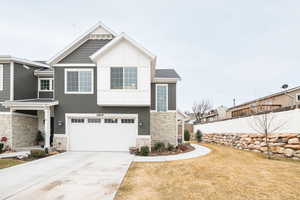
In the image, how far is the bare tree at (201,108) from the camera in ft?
157

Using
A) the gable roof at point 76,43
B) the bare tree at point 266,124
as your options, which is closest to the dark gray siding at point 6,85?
the gable roof at point 76,43

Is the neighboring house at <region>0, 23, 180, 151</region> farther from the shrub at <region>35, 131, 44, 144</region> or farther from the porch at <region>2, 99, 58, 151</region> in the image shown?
the shrub at <region>35, 131, 44, 144</region>

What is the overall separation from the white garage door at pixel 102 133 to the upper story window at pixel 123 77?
239 cm

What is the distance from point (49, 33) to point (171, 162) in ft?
80.7

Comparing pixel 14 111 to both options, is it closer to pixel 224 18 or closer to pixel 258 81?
pixel 224 18

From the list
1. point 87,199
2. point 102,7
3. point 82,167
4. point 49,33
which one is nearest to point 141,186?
point 87,199

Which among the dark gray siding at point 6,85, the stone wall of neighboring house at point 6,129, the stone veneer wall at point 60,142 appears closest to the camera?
the stone veneer wall at point 60,142

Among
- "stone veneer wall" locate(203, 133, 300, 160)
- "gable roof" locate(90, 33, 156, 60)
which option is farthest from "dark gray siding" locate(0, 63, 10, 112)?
"stone veneer wall" locate(203, 133, 300, 160)

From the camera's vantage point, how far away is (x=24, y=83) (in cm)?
1399

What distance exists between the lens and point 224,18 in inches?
707

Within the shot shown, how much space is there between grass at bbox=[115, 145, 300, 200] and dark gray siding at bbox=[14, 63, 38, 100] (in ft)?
36.8

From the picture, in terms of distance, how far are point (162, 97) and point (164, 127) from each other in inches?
99.1

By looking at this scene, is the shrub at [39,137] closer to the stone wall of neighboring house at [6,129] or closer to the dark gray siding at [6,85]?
the stone wall of neighboring house at [6,129]

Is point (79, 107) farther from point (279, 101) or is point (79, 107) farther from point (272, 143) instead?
point (279, 101)
